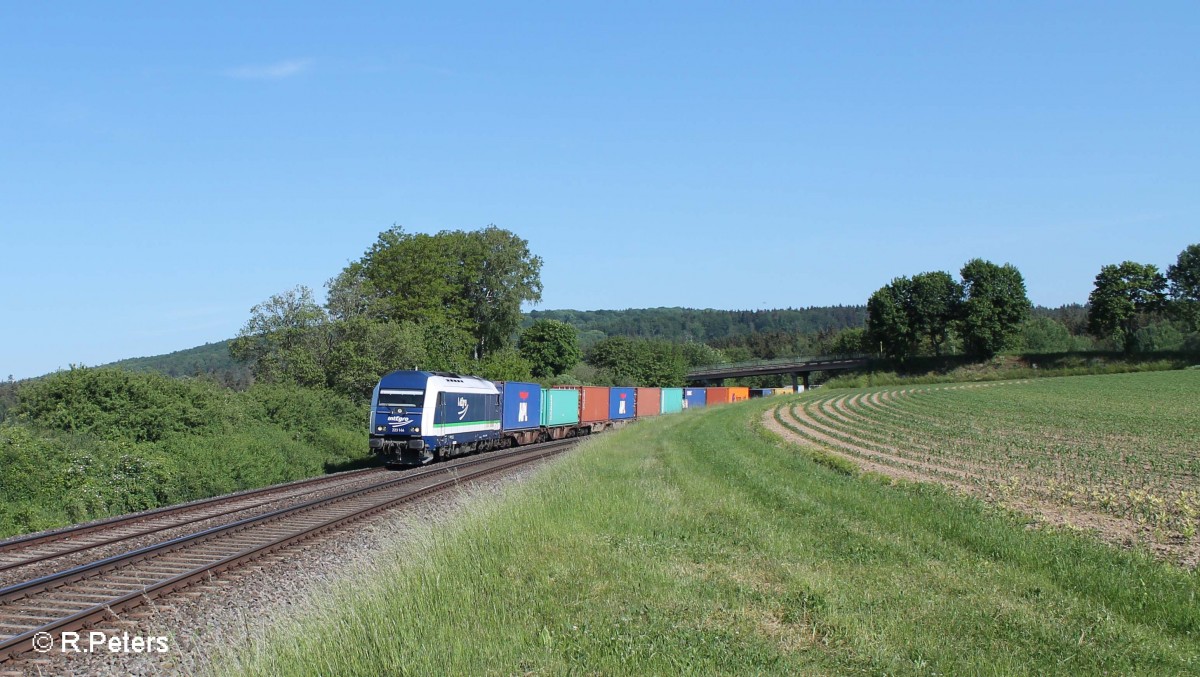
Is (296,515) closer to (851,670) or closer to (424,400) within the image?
(424,400)

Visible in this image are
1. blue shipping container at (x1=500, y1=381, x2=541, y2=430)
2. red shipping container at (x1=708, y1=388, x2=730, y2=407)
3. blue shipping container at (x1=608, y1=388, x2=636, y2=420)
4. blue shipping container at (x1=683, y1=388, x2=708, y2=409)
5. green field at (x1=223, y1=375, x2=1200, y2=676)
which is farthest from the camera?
red shipping container at (x1=708, y1=388, x2=730, y2=407)

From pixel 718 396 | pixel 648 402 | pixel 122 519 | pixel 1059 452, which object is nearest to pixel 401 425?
pixel 122 519

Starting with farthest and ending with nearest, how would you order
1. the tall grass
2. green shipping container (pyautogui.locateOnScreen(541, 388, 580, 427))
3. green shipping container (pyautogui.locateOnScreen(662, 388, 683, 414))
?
green shipping container (pyautogui.locateOnScreen(662, 388, 683, 414))
green shipping container (pyautogui.locateOnScreen(541, 388, 580, 427))
the tall grass

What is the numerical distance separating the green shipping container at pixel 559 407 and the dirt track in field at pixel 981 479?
531 inches

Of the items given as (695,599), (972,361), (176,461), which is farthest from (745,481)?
(972,361)

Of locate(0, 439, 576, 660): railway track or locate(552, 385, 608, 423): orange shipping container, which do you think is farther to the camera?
locate(552, 385, 608, 423): orange shipping container

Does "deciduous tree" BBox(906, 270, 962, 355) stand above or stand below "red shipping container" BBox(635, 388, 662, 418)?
above

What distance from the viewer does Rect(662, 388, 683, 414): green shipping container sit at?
68.6 metres

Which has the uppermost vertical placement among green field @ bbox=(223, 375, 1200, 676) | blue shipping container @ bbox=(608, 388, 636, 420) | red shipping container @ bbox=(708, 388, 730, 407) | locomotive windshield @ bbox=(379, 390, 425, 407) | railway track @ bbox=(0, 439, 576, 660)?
locomotive windshield @ bbox=(379, 390, 425, 407)

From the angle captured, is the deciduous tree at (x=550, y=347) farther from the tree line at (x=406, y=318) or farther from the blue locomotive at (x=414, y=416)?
the blue locomotive at (x=414, y=416)

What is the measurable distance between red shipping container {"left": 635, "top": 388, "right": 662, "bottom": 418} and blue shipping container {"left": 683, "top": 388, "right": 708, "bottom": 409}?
1029 centimetres

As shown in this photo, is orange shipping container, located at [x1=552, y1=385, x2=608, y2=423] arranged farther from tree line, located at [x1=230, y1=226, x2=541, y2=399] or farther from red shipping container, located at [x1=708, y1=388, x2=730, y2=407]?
red shipping container, located at [x1=708, y1=388, x2=730, y2=407]

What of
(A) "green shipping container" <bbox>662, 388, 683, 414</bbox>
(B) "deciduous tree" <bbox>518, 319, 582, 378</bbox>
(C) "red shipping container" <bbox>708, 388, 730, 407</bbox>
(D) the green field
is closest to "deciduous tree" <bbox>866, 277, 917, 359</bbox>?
(C) "red shipping container" <bbox>708, 388, 730, 407</bbox>

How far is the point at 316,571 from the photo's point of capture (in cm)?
1221
